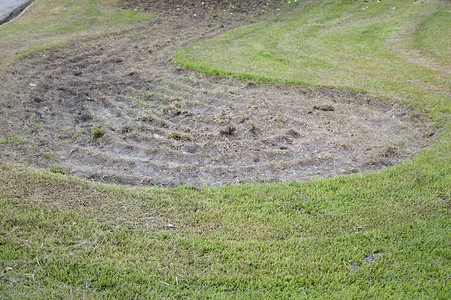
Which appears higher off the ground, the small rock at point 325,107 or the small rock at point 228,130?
the small rock at point 228,130

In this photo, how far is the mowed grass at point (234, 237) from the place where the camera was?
120 inches

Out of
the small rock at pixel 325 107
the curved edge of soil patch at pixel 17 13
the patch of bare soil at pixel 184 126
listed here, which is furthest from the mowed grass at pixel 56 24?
the small rock at pixel 325 107

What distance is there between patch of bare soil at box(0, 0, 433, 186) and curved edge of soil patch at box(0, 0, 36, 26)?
4700 millimetres

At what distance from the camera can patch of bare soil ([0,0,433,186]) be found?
4777mm

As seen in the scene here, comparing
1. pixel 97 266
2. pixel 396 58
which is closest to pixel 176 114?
pixel 97 266

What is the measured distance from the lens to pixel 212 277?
312 centimetres

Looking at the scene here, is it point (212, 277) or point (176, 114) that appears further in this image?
point (176, 114)

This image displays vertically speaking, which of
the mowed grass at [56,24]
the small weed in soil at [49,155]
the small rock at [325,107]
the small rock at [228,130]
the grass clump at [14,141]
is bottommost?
the small rock at [325,107]

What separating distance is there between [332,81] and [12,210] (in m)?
5.60

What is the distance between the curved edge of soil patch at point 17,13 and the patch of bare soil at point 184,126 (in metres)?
4.70

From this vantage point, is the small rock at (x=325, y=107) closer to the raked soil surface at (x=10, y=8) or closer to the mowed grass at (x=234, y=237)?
the mowed grass at (x=234, y=237)

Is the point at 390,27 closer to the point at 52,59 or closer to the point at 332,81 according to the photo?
the point at 332,81

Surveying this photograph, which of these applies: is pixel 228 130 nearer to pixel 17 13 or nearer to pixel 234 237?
pixel 234 237

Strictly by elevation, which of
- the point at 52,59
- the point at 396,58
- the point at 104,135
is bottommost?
the point at 396,58
